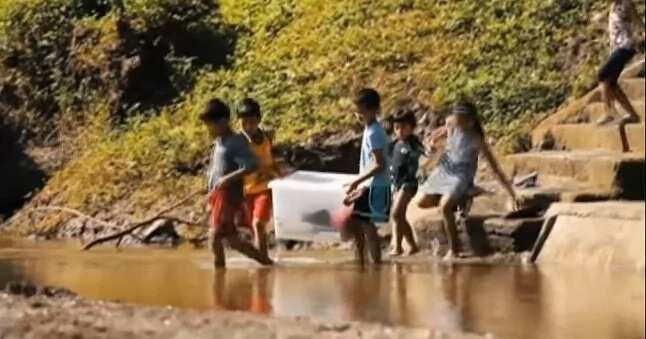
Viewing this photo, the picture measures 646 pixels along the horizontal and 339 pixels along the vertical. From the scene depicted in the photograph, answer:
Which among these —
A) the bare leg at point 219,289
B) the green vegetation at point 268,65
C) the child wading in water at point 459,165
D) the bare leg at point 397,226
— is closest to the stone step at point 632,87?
the green vegetation at point 268,65

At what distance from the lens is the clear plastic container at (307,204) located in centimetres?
1171

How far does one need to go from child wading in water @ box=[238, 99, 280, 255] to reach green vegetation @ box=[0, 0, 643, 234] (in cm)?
369

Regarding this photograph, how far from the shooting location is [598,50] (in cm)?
1567

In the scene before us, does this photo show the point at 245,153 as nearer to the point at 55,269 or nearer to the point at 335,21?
the point at 55,269

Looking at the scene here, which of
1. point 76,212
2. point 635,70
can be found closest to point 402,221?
point 635,70

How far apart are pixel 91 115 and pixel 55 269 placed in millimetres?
7180

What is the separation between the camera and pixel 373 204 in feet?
36.5

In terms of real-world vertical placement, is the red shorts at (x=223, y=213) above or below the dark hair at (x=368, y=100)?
below

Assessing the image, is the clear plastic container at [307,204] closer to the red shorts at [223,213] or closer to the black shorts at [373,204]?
the black shorts at [373,204]

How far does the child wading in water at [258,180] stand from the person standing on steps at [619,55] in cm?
293

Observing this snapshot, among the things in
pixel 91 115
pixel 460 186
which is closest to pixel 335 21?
pixel 91 115

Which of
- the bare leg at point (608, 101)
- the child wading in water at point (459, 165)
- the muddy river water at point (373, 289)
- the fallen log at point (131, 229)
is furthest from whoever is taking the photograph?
the fallen log at point (131, 229)

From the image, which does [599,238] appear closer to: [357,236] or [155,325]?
[155,325]

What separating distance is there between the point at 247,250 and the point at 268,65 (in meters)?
7.20
